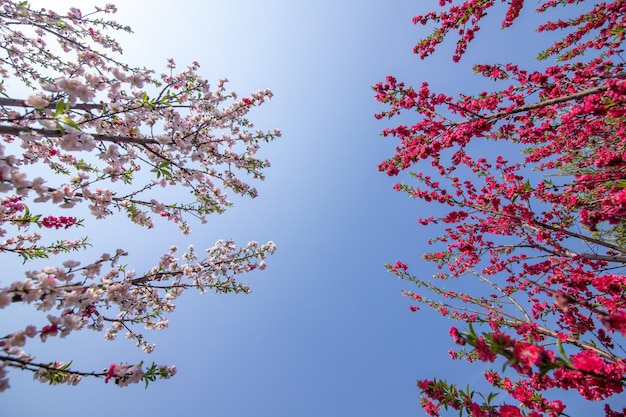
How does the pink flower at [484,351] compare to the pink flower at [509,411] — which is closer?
the pink flower at [484,351]

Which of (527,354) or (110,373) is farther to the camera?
(110,373)

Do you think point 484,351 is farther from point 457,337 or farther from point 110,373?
point 110,373

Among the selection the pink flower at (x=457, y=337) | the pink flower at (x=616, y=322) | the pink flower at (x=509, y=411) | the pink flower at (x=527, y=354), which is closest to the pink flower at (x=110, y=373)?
the pink flower at (x=457, y=337)

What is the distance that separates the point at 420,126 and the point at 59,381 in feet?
24.2

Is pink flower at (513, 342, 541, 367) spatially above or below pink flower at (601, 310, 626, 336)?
below

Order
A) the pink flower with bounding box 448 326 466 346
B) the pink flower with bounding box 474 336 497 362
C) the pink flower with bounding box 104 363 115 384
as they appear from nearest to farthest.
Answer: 1. the pink flower with bounding box 474 336 497 362
2. the pink flower with bounding box 448 326 466 346
3. the pink flower with bounding box 104 363 115 384

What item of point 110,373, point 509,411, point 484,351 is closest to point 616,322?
point 484,351

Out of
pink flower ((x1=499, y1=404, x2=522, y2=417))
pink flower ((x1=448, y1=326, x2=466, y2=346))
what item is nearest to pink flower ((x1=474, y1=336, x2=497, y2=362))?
pink flower ((x1=448, y1=326, x2=466, y2=346))

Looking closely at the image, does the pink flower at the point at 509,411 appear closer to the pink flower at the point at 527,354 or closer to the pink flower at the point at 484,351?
the pink flower at the point at 484,351

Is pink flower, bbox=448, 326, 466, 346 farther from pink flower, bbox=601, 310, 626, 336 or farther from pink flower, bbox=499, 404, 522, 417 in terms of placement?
pink flower, bbox=499, 404, 522, 417

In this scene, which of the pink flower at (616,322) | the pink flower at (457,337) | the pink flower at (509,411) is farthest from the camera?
the pink flower at (509,411)

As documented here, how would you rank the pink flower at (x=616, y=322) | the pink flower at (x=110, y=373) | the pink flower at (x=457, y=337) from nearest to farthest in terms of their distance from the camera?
the pink flower at (x=616, y=322), the pink flower at (x=457, y=337), the pink flower at (x=110, y=373)

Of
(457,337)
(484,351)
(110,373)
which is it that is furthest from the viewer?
(110,373)

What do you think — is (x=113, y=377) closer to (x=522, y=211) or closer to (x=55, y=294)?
(x=55, y=294)
